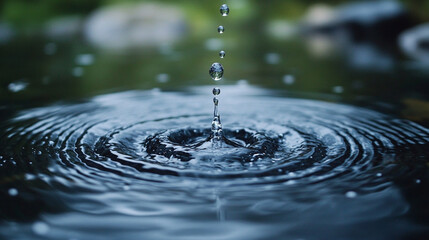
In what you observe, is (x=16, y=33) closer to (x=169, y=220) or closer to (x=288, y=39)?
(x=288, y=39)

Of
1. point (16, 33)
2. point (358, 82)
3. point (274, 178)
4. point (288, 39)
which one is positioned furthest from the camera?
point (16, 33)

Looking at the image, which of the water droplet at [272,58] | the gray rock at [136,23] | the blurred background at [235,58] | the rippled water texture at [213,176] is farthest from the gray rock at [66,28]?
the rippled water texture at [213,176]

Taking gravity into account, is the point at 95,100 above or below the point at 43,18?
below

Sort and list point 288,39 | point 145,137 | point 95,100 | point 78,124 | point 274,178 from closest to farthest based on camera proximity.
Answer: point 274,178
point 145,137
point 78,124
point 95,100
point 288,39

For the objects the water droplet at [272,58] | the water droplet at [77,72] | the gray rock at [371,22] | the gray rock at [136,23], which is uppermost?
the gray rock at [136,23]

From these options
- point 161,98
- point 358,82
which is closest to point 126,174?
point 161,98

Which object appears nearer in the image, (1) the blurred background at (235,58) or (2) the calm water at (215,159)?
(2) the calm water at (215,159)

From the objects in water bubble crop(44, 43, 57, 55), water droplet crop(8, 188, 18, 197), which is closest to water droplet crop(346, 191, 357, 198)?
water droplet crop(8, 188, 18, 197)

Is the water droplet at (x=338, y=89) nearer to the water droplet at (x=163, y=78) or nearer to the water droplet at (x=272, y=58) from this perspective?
the water droplet at (x=163, y=78)
